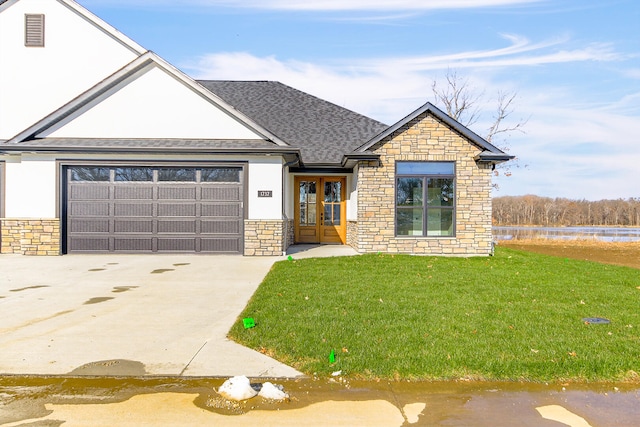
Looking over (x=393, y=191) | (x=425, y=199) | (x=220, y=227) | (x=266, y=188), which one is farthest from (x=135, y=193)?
(x=425, y=199)

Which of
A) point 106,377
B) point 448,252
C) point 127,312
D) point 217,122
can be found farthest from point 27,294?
point 448,252

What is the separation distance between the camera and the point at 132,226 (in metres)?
12.9

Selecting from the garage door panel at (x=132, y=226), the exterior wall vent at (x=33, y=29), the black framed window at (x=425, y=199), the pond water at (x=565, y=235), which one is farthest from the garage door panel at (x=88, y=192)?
the pond water at (x=565, y=235)

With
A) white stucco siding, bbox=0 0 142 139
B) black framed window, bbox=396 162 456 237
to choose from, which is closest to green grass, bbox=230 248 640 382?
black framed window, bbox=396 162 456 237

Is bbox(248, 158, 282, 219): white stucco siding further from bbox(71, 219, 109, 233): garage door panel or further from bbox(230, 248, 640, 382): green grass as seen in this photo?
bbox(71, 219, 109, 233): garage door panel

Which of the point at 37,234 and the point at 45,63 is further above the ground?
the point at 45,63

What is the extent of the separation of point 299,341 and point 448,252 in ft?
31.6

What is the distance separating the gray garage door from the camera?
1283 centimetres

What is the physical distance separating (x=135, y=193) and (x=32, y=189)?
119 inches

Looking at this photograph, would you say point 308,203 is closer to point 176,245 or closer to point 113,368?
point 176,245

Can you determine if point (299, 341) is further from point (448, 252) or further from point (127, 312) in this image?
point (448, 252)

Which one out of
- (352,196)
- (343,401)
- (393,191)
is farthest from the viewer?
(352,196)

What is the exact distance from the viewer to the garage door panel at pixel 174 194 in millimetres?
12823

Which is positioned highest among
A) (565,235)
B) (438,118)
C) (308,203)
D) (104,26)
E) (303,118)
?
(104,26)
